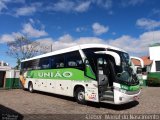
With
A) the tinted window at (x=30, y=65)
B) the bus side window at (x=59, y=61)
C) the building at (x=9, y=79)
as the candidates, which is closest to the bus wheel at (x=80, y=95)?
the bus side window at (x=59, y=61)

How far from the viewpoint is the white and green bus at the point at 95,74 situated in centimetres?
1170

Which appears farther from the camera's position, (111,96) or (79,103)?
(79,103)

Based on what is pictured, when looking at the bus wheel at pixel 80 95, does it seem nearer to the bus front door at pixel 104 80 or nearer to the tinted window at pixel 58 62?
the bus front door at pixel 104 80

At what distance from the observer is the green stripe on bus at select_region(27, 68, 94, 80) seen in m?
13.8

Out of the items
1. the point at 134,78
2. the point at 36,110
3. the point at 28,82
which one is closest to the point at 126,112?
the point at 134,78

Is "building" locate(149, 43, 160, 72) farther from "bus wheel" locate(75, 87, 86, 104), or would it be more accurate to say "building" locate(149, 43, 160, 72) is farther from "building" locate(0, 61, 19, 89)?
"bus wheel" locate(75, 87, 86, 104)

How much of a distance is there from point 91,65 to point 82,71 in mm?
1009

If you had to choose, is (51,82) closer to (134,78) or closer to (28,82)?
(28,82)

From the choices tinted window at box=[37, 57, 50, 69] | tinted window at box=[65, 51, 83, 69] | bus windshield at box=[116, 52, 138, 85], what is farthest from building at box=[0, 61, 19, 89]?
bus windshield at box=[116, 52, 138, 85]

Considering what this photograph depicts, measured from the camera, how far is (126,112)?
1137 cm

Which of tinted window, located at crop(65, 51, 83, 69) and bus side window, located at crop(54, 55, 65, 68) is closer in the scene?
tinted window, located at crop(65, 51, 83, 69)

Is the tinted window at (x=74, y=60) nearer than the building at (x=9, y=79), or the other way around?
the tinted window at (x=74, y=60)

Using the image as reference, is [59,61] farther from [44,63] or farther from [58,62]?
[44,63]

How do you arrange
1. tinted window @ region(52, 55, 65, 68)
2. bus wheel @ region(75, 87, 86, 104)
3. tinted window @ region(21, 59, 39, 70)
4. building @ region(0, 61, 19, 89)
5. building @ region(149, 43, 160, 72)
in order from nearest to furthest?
bus wheel @ region(75, 87, 86, 104)
tinted window @ region(52, 55, 65, 68)
tinted window @ region(21, 59, 39, 70)
building @ region(0, 61, 19, 89)
building @ region(149, 43, 160, 72)
